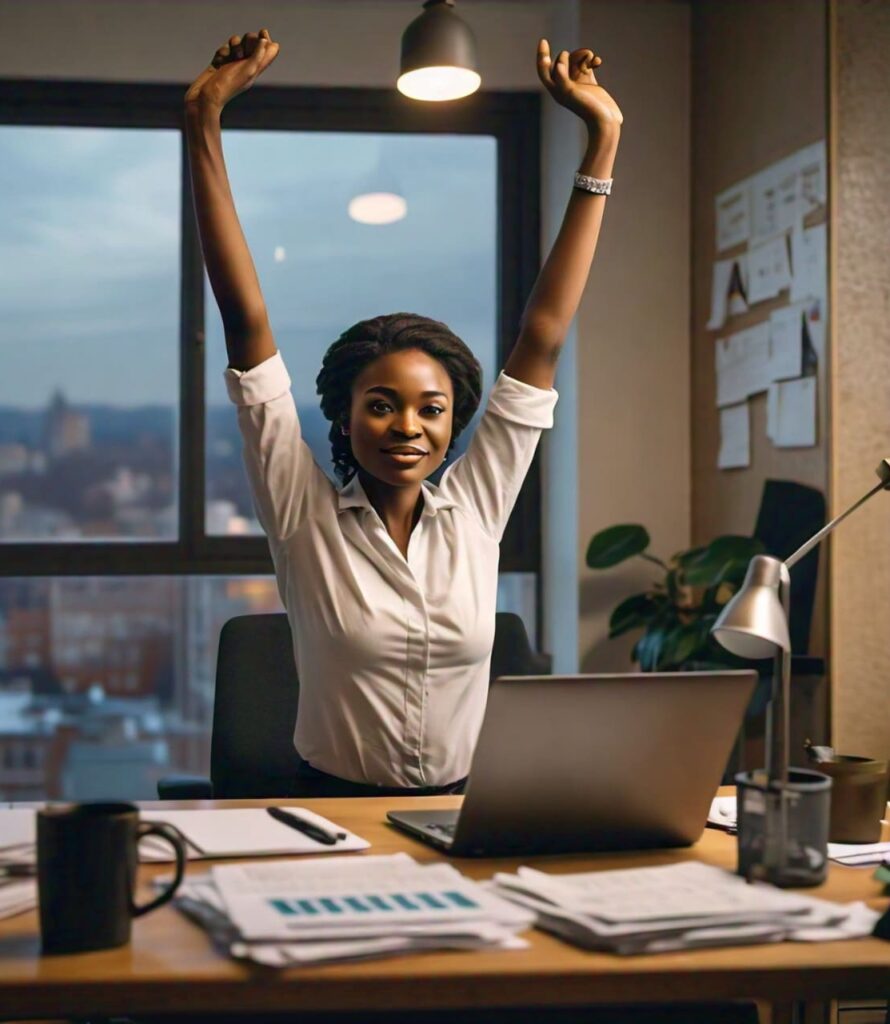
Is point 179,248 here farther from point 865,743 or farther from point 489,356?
point 865,743

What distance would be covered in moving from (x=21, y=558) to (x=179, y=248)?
3.42 ft

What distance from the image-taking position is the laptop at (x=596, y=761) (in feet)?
3.74

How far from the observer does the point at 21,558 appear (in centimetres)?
377

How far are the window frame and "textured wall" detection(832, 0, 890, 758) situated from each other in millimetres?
1296

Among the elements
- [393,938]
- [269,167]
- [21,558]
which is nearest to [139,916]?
[393,938]

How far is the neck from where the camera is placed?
168cm

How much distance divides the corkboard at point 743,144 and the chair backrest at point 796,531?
29mm

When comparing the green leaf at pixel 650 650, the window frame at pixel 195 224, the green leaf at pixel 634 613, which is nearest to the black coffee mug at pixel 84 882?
the green leaf at pixel 650 650

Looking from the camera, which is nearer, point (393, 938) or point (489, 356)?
point (393, 938)

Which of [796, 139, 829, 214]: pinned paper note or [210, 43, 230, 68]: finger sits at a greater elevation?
[796, 139, 829, 214]: pinned paper note

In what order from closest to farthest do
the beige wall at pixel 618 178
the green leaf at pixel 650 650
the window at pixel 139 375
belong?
the green leaf at pixel 650 650 < the beige wall at pixel 618 178 < the window at pixel 139 375

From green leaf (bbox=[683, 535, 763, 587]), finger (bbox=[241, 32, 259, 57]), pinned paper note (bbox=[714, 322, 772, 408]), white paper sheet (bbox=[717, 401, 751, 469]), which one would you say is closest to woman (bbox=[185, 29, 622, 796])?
finger (bbox=[241, 32, 259, 57])

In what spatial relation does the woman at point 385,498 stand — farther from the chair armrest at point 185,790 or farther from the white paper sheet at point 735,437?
the white paper sheet at point 735,437

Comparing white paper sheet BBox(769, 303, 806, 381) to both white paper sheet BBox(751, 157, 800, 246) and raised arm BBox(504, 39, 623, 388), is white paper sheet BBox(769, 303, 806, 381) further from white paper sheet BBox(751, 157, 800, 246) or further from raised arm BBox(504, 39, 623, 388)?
raised arm BBox(504, 39, 623, 388)
